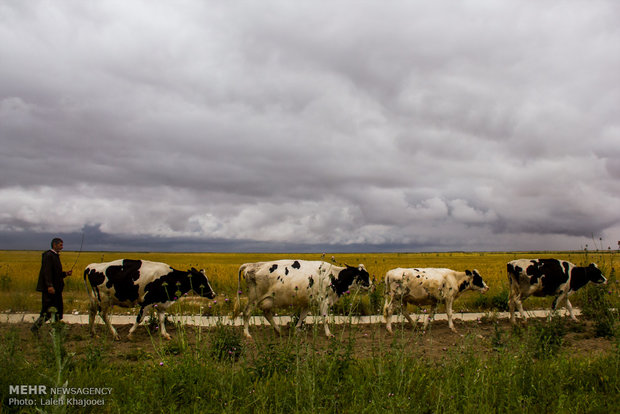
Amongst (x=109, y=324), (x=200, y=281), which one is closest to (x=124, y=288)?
(x=109, y=324)

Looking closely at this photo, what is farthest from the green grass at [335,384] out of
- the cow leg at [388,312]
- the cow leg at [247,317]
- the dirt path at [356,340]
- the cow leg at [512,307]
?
the cow leg at [512,307]

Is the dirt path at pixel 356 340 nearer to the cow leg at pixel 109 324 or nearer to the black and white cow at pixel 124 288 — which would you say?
the cow leg at pixel 109 324

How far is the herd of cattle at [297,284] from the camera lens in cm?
992

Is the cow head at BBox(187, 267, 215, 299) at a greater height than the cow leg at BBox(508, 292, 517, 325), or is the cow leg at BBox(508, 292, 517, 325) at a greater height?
the cow head at BBox(187, 267, 215, 299)

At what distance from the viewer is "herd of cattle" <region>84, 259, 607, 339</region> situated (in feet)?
32.6

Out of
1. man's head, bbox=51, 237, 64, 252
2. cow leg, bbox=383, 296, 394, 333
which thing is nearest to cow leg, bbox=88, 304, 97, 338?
man's head, bbox=51, 237, 64, 252

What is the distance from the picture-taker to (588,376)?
19.2 ft

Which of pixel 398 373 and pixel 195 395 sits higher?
pixel 398 373

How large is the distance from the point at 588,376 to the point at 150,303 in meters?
9.33

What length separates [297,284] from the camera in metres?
9.98

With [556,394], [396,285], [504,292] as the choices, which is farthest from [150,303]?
[504,292]

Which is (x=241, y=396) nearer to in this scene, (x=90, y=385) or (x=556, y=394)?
(x=90, y=385)

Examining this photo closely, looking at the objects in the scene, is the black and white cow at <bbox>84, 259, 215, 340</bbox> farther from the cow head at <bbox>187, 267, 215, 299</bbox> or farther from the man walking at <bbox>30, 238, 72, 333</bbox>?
the cow head at <bbox>187, 267, 215, 299</bbox>

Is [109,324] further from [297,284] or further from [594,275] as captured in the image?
[594,275]
